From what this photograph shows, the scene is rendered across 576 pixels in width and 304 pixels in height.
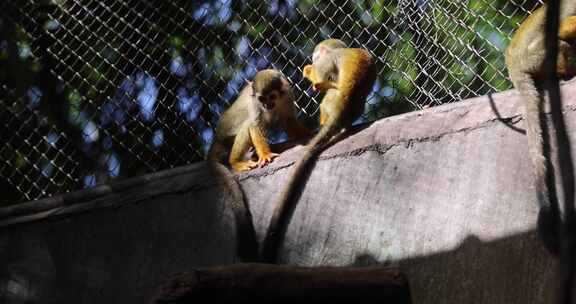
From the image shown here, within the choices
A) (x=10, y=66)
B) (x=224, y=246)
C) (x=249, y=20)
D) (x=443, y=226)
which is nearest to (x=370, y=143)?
(x=443, y=226)

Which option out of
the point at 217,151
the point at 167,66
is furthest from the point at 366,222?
the point at 167,66

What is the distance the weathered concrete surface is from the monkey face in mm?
255

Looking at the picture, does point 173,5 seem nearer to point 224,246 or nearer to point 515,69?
point 224,246

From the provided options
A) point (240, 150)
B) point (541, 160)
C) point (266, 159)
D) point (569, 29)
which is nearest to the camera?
point (541, 160)

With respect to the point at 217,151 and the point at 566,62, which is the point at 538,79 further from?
the point at 217,151

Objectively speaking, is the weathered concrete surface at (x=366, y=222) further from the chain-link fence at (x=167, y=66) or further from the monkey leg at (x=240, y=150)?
the chain-link fence at (x=167, y=66)

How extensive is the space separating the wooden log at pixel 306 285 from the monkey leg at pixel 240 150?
2370 millimetres

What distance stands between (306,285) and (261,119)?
240cm

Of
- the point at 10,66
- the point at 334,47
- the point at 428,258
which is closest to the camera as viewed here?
the point at 10,66

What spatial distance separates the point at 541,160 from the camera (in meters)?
3.13

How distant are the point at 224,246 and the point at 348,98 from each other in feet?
3.02

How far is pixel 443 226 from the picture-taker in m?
3.43

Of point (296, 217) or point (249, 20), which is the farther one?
point (249, 20)

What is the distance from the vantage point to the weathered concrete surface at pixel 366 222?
3271 millimetres
